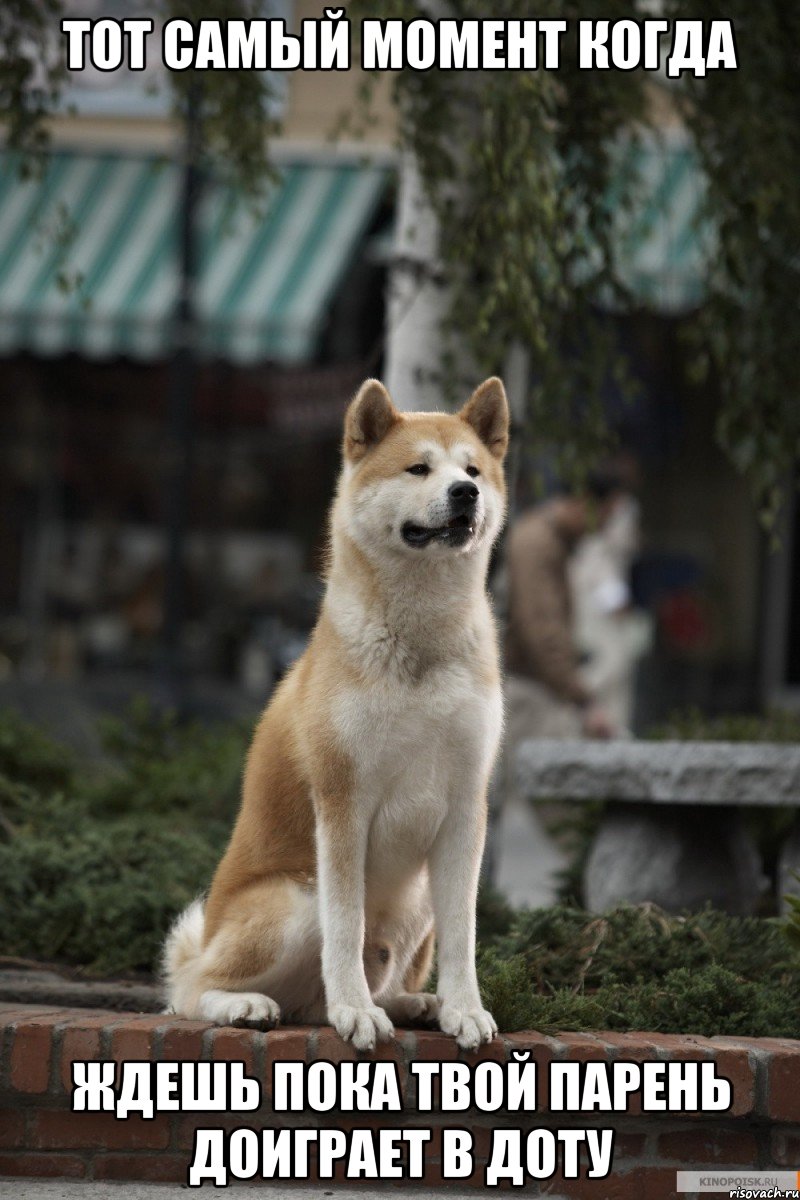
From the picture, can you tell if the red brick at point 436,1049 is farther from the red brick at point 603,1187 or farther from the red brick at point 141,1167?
the red brick at point 141,1167

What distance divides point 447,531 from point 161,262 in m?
9.59

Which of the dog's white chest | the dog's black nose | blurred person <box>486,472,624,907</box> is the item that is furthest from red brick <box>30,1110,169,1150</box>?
blurred person <box>486,472,624,907</box>

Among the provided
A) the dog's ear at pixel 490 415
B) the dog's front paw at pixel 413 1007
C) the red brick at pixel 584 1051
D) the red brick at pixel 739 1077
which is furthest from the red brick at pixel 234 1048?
the dog's ear at pixel 490 415

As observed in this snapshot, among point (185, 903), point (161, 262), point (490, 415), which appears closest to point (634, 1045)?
point (490, 415)

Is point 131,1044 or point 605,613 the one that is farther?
point 605,613

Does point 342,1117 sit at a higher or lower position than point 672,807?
lower

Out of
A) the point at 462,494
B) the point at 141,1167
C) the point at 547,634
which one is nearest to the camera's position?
the point at 462,494

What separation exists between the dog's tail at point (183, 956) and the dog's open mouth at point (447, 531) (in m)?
1.18

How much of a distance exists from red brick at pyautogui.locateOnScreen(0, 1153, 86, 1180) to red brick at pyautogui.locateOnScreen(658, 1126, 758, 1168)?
133cm

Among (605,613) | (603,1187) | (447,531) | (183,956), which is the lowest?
(603,1187)

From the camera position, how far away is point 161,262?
490 inches

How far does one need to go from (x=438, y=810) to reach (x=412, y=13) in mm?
2564

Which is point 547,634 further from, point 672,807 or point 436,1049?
point 436,1049

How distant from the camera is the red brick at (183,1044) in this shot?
3.52 metres
